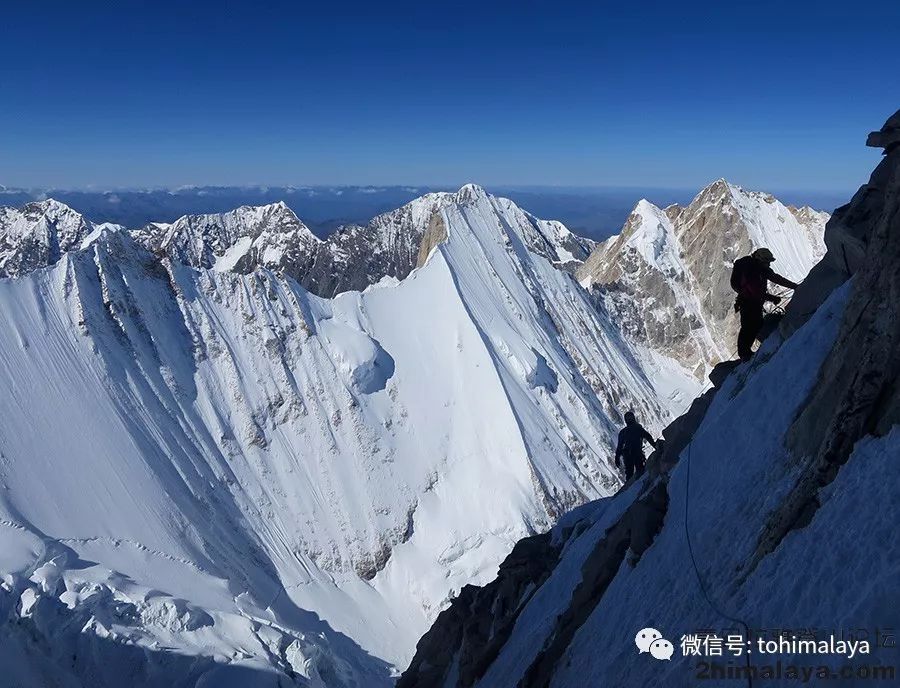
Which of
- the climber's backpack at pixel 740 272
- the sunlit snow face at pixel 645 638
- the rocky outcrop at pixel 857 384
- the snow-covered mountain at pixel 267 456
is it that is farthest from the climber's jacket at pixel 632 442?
the snow-covered mountain at pixel 267 456

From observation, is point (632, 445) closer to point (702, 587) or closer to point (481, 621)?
point (481, 621)

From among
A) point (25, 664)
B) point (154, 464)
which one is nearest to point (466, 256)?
point (154, 464)

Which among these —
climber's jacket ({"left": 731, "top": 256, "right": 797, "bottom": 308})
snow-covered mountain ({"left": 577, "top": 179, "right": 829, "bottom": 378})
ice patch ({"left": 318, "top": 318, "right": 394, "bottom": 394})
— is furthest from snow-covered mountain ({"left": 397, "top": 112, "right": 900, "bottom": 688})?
snow-covered mountain ({"left": 577, "top": 179, "right": 829, "bottom": 378})

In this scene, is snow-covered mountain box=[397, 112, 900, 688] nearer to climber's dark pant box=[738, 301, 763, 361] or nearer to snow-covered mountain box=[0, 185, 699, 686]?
climber's dark pant box=[738, 301, 763, 361]

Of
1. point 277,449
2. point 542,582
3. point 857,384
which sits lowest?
point 277,449

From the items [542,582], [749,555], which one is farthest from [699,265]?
[749,555]
